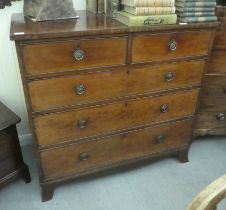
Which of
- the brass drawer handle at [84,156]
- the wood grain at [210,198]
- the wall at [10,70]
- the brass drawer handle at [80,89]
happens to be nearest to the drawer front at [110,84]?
the brass drawer handle at [80,89]

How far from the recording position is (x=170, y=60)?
1.38 metres

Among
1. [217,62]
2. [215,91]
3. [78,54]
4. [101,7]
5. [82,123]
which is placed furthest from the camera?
[215,91]

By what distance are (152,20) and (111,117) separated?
540 mm

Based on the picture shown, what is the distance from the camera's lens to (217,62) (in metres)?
1.64

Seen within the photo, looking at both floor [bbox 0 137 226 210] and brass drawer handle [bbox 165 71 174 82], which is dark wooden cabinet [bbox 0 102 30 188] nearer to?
floor [bbox 0 137 226 210]

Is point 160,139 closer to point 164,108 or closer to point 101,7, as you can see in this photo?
point 164,108

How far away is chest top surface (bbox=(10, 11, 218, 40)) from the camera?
108cm

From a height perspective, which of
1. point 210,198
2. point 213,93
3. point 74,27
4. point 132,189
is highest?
point 74,27

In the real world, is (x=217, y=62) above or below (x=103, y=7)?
below

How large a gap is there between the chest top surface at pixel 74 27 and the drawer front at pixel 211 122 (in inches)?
28.3

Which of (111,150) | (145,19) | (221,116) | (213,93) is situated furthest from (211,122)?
(145,19)

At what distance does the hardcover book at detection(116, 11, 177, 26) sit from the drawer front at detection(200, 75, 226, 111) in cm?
58

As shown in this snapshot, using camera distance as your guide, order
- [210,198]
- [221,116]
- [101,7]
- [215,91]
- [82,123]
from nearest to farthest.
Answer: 1. [210,198]
2. [82,123]
3. [101,7]
4. [215,91]
5. [221,116]

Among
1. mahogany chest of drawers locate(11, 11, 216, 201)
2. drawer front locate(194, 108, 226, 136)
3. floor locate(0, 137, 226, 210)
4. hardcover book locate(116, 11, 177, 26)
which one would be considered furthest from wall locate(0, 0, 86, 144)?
drawer front locate(194, 108, 226, 136)
